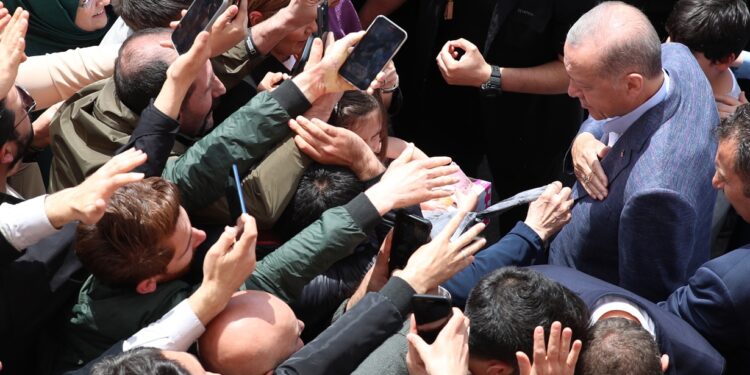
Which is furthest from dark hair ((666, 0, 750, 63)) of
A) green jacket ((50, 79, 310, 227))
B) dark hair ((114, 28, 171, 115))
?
dark hair ((114, 28, 171, 115))

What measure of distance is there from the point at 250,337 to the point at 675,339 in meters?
1.28

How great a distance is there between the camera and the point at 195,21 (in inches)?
113

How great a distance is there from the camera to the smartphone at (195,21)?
2.83 metres

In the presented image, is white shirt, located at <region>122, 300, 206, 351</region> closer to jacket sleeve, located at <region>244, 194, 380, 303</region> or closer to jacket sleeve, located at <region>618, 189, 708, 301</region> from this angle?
jacket sleeve, located at <region>244, 194, 380, 303</region>

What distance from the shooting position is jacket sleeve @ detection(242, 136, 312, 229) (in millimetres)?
2736

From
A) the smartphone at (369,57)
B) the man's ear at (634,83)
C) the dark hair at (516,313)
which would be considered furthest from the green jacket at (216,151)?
the man's ear at (634,83)

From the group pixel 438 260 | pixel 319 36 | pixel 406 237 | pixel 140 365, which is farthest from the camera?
pixel 319 36

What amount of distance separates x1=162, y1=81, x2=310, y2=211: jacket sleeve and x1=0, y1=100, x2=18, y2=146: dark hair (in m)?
0.49

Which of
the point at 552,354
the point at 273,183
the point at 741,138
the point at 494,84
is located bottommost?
the point at 494,84

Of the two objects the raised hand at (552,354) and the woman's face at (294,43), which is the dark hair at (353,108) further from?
the raised hand at (552,354)

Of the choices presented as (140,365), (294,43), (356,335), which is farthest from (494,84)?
(140,365)

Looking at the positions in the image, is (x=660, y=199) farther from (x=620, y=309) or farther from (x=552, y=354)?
(x=552, y=354)

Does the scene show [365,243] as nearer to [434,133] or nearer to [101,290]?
[101,290]

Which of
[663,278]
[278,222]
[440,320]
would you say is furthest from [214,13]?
[663,278]
